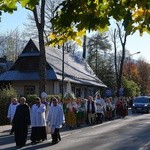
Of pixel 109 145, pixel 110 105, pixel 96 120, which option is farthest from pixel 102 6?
pixel 110 105

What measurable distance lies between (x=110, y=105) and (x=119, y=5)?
32.5 metres

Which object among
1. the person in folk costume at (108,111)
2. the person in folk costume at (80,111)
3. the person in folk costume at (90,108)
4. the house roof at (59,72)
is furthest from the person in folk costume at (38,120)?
the house roof at (59,72)

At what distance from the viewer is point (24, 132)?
59.6ft

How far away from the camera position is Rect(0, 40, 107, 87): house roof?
50719mm

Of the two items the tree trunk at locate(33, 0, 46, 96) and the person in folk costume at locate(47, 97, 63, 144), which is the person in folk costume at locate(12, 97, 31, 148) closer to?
the person in folk costume at locate(47, 97, 63, 144)

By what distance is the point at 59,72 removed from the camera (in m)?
50.9

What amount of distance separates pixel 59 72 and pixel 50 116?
31.4m

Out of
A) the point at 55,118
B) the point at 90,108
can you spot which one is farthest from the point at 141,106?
the point at 55,118

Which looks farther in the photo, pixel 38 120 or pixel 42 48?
pixel 42 48

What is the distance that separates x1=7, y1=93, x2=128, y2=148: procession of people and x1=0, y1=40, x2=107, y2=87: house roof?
1215cm

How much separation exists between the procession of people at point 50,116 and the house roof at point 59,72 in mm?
12147

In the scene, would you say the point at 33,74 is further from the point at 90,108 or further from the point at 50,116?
the point at 50,116

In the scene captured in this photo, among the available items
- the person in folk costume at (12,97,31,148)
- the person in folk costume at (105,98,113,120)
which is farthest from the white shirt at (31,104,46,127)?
the person in folk costume at (105,98,113,120)

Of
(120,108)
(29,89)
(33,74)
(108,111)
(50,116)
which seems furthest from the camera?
(29,89)
